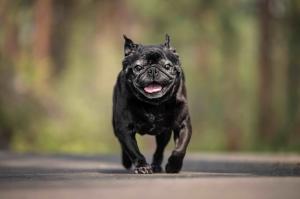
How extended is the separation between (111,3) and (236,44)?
3.33 m

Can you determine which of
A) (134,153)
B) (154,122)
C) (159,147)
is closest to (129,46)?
(154,122)

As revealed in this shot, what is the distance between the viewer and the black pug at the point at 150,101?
6781mm

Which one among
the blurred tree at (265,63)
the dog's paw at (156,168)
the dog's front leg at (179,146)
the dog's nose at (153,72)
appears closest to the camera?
the dog's nose at (153,72)

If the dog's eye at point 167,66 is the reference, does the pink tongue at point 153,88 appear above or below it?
below

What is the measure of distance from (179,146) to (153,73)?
684 mm

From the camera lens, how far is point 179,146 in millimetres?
6980

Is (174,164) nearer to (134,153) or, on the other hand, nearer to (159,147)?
(134,153)

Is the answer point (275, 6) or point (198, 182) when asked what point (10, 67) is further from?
point (198, 182)

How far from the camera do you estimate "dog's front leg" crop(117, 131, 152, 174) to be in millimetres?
6828

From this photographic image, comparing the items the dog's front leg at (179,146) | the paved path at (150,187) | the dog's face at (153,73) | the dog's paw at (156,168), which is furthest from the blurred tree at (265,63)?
the paved path at (150,187)

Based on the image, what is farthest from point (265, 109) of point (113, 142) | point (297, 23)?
point (113, 142)

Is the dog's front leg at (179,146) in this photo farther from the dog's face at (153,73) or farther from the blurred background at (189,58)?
the blurred background at (189,58)

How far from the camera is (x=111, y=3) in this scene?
20891mm

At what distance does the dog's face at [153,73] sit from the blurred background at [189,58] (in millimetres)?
12883
